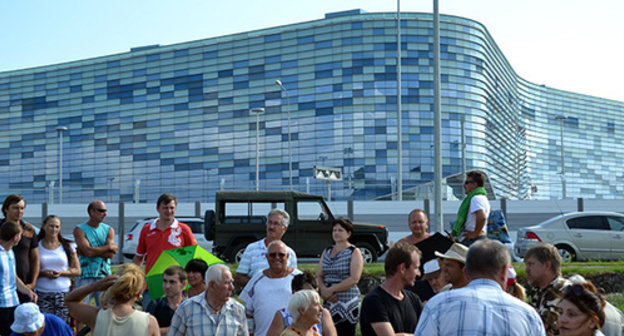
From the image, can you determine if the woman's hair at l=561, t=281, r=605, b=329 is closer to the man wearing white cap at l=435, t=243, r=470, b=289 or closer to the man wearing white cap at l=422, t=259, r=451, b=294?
the man wearing white cap at l=435, t=243, r=470, b=289

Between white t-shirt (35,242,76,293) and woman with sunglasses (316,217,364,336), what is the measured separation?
278cm

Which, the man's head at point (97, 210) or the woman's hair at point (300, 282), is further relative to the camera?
the man's head at point (97, 210)

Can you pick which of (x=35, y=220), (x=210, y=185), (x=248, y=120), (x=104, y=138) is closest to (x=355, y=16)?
(x=248, y=120)

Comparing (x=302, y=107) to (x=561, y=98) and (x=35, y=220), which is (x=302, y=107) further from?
(x=561, y=98)

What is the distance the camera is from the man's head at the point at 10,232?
5.82 metres

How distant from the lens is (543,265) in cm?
426

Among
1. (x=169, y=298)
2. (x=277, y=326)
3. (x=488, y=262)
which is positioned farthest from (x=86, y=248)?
(x=488, y=262)

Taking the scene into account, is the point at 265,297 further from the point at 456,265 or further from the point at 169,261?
the point at 456,265

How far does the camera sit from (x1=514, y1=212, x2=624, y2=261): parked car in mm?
15789

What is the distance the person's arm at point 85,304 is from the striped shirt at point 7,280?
156 cm

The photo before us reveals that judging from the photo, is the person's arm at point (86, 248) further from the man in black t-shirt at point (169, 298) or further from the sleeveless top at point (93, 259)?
the man in black t-shirt at point (169, 298)

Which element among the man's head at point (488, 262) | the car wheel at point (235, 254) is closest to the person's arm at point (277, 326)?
→ the man's head at point (488, 262)

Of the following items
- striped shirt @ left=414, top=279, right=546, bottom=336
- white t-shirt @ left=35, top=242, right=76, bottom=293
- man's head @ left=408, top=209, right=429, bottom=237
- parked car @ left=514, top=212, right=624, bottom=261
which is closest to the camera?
striped shirt @ left=414, top=279, right=546, bottom=336

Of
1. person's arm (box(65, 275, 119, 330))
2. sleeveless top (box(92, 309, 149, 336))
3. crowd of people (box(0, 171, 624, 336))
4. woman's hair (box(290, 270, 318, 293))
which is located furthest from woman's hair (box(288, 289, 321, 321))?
person's arm (box(65, 275, 119, 330))
